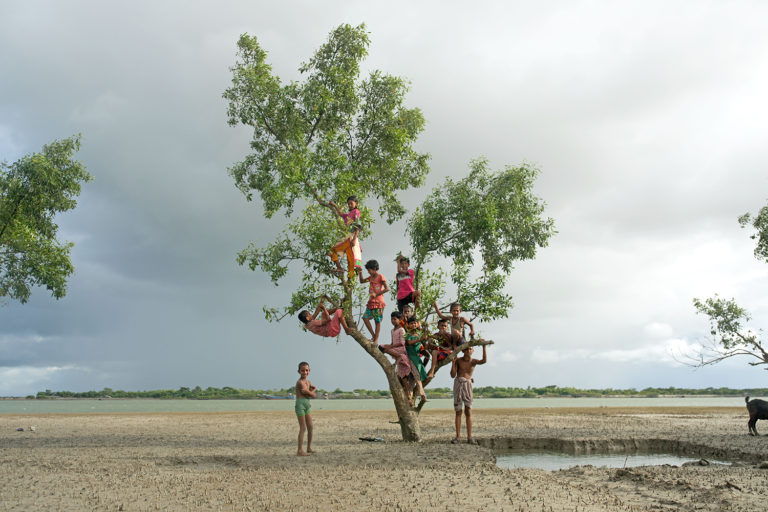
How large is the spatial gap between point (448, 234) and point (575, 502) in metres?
10.3

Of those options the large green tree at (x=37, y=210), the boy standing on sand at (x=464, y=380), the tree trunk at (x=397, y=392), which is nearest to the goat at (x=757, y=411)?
the boy standing on sand at (x=464, y=380)

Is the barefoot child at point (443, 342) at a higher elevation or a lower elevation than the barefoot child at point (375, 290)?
lower

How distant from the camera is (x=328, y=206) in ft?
48.8

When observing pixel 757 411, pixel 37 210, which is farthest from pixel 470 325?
pixel 37 210

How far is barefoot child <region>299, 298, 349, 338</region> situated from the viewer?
13.0 m

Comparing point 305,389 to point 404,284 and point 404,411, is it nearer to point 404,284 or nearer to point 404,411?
point 404,284

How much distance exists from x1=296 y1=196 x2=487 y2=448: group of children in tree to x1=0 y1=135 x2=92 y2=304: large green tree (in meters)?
11.7

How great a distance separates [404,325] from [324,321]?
6.53 ft

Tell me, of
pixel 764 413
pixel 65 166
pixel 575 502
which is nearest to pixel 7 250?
pixel 65 166

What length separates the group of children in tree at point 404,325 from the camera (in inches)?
507

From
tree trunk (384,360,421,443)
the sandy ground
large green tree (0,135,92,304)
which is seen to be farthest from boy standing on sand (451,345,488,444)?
large green tree (0,135,92,304)

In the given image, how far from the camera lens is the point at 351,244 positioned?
1274 centimetres

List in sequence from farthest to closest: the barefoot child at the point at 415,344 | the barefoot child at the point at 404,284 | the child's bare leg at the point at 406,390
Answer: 1. the child's bare leg at the point at 406,390
2. the barefoot child at the point at 404,284
3. the barefoot child at the point at 415,344

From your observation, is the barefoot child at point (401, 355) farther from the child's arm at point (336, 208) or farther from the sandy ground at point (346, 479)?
the child's arm at point (336, 208)
